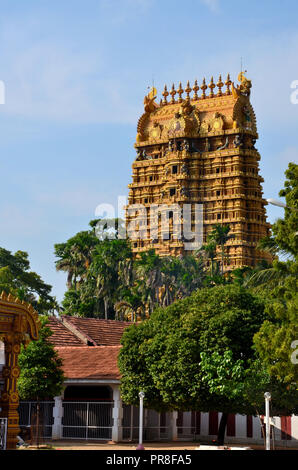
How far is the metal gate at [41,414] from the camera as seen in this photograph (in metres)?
34.5

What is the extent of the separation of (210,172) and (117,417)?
62069 mm

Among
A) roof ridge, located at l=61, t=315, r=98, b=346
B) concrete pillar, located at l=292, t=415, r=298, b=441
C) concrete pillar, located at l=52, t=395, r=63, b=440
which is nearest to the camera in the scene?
concrete pillar, located at l=52, t=395, r=63, b=440

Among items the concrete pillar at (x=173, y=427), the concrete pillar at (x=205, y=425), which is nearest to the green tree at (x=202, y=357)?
the concrete pillar at (x=173, y=427)

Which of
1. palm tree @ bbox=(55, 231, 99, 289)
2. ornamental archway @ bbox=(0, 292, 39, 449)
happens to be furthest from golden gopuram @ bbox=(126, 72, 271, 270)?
ornamental archway @ bbox=(0, 292, 39, 449)

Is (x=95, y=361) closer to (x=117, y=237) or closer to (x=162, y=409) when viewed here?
(x=162, y=409)

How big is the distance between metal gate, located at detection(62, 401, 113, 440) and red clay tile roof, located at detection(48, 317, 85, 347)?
18.9 ft

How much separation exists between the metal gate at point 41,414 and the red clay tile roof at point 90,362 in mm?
1911

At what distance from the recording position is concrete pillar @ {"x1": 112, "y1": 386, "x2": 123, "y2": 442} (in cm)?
3322

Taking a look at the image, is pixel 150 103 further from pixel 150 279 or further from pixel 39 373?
pixel 39 373

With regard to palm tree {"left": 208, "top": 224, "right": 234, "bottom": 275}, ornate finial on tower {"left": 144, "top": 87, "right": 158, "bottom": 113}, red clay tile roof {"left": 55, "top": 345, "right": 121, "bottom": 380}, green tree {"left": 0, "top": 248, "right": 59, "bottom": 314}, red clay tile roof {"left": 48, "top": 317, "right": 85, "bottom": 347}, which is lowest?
red clay tile roof {"left": 55, "top": 345, "right": 121, "bottom": 380}

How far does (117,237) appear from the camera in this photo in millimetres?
85375

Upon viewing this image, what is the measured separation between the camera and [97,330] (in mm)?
43000

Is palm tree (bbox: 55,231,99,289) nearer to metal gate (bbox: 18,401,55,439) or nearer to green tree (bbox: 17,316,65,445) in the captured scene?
metal gate (bbox: 18,401,55,439)
